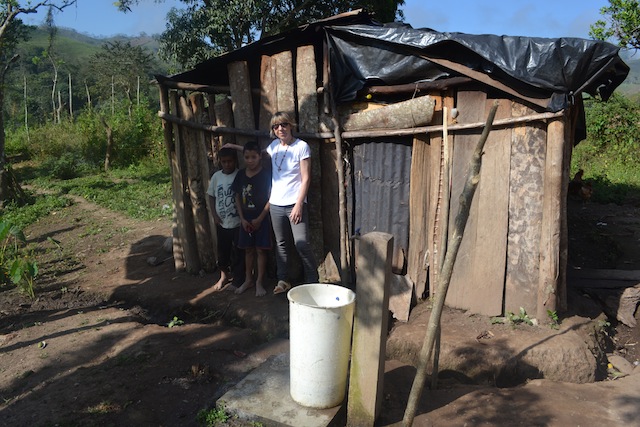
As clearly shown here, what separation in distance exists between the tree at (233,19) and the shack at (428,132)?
23.9ft

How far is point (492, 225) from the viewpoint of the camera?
438 centimetres

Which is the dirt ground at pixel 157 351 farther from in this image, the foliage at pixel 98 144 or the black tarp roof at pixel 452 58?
the foliage at pixel 98 144

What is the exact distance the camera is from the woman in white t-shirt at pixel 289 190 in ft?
15.1

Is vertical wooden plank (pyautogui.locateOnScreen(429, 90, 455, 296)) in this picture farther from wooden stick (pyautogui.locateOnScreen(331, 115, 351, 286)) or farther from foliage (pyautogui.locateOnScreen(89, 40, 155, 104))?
foliage (pyautogui.locateOnScreen(89, 40, 155, 104))

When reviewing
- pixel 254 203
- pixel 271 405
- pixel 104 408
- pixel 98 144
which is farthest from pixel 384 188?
pixel 98 144

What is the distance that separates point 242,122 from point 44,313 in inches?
113

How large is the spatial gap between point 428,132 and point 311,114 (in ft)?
3.88

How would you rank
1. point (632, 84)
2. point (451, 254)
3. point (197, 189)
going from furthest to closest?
point (632, 84), point (197, 189), point (451, 254)

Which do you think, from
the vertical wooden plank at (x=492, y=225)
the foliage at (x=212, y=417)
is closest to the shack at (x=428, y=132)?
the vertical wooden plank at (x=492, y=225)

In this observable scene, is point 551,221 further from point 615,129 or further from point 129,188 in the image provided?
point 615,129

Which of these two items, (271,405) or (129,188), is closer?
(271,405)

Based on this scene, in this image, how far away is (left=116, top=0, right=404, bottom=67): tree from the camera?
40.2 ft

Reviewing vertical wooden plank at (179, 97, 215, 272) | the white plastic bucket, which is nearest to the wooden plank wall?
the white plastic bucket

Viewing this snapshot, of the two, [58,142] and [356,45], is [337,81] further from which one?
[58,142]
